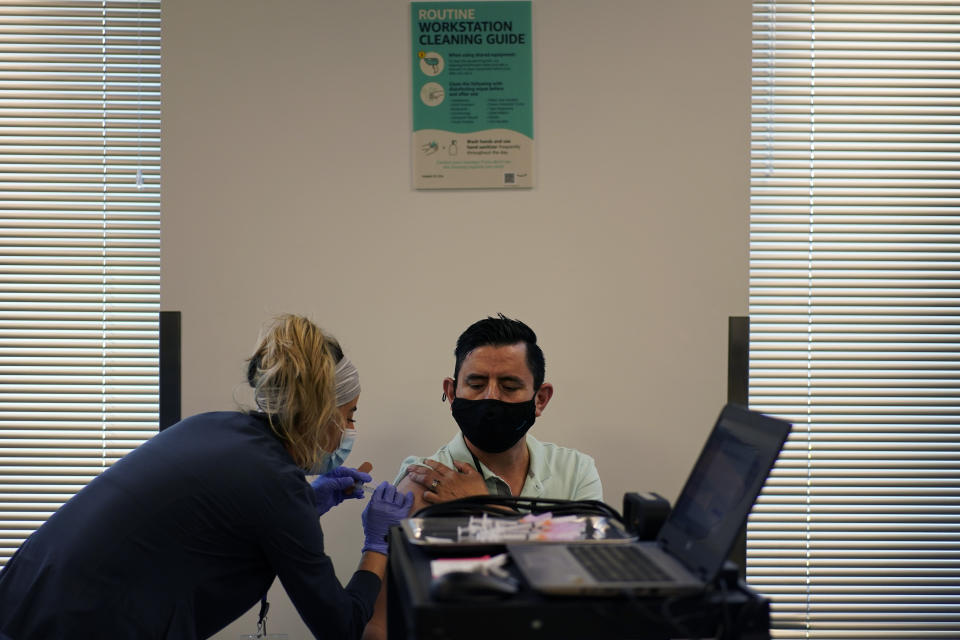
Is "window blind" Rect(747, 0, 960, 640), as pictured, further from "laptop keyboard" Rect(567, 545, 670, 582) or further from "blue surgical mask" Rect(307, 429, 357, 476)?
"laptop keyboard" Rect(567, 545, 670, 582)

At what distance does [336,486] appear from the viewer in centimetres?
204

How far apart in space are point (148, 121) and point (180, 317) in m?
0.67

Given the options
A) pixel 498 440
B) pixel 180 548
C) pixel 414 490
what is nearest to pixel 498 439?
pixel 498 440

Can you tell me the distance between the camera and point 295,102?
7.45ft

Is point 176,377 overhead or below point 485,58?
below

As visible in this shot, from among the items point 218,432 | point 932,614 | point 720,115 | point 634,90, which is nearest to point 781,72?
point 720,115

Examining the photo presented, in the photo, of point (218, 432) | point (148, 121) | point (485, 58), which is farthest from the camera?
point (148, 121)

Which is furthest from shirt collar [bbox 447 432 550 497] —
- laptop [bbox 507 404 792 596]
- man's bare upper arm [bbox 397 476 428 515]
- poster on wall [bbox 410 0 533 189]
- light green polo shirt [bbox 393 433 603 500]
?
laptop [bbox 507 404 792 596]

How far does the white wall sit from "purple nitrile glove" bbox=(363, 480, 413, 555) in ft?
1.01

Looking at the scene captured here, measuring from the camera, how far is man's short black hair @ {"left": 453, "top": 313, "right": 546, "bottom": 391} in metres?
2.07

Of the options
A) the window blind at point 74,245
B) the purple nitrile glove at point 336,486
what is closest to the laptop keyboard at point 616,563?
the purple nitrile glove at point 336,486

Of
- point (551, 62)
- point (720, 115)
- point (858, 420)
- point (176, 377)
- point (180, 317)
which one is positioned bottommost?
point (858, 420)

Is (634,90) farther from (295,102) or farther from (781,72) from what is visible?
(295,102)

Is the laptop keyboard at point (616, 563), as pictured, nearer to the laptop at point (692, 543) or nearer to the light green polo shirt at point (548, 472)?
the laptop at point (692, 543)
